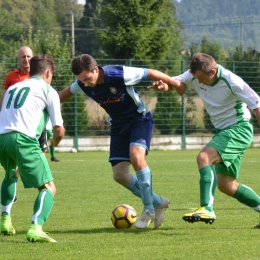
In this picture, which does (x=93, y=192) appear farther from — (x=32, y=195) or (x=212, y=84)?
(x=212, y=84)

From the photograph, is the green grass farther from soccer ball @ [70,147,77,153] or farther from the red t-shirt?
soccer ball @ [70,147,77,153]

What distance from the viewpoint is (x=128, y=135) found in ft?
25.6

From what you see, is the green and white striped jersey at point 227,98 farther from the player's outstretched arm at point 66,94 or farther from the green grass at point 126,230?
the player's outstretched arm at point 66,94

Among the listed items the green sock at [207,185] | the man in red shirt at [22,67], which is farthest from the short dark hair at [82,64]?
the man in red shirt at [22,67]

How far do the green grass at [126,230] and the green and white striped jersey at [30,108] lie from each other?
3.45ft

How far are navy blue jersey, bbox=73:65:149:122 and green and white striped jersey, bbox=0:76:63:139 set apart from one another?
0.91 meters

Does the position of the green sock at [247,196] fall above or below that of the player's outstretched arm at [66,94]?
below

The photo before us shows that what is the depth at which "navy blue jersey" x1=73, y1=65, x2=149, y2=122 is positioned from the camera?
24.6ft

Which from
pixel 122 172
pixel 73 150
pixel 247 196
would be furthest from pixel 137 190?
pixel 73 150

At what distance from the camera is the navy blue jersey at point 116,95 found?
24.6 ft

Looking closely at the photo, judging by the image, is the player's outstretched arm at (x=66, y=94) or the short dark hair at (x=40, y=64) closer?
the short dark hair at (x=40, y=64)

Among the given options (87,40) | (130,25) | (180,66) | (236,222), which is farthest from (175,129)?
(87,40)

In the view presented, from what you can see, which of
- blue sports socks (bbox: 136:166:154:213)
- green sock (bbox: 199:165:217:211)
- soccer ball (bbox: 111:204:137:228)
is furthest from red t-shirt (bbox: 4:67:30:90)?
green sock (bbox: 199:165:217:211)

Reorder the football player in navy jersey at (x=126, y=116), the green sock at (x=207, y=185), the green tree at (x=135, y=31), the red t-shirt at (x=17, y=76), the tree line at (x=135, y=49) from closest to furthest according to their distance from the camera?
1. the green sock at (x=207, y=185)
2. the football player in navy jersey at (x=126, y=116)
3. the red t-shirt at (x=17, y=76)
4. the tree line at (x=135, y=49)
5. the green tree at (x=135, y=31)
